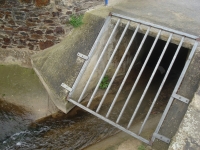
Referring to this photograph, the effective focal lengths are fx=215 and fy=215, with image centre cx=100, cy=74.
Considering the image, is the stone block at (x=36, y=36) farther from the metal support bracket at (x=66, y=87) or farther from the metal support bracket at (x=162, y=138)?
the metal support bracket at (x=162, y=138)

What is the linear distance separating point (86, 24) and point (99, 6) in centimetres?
59

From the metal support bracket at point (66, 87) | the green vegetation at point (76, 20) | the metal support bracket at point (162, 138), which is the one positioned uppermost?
the green vegetation at point (76, 20)

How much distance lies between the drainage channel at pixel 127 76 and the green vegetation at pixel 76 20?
548mm

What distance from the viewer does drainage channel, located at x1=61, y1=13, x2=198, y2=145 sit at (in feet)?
11.4

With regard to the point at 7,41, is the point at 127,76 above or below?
above

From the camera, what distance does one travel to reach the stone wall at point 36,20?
414 cm

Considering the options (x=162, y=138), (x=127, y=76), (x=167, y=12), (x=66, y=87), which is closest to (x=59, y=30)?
(x=66, y=87)

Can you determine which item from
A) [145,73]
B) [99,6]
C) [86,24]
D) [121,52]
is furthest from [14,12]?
[145,73]

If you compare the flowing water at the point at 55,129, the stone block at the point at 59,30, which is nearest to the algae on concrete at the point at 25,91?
the flowing water at the point at 55,129

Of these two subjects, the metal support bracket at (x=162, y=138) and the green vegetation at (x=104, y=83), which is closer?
the metal support bracket at (x=162, y=138)

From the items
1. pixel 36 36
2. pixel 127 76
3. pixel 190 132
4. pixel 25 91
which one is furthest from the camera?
pixel 25 91

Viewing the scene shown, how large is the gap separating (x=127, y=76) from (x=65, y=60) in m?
1.31

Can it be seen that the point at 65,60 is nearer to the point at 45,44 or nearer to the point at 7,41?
the point at 45,44

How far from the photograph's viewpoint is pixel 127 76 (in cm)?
371
